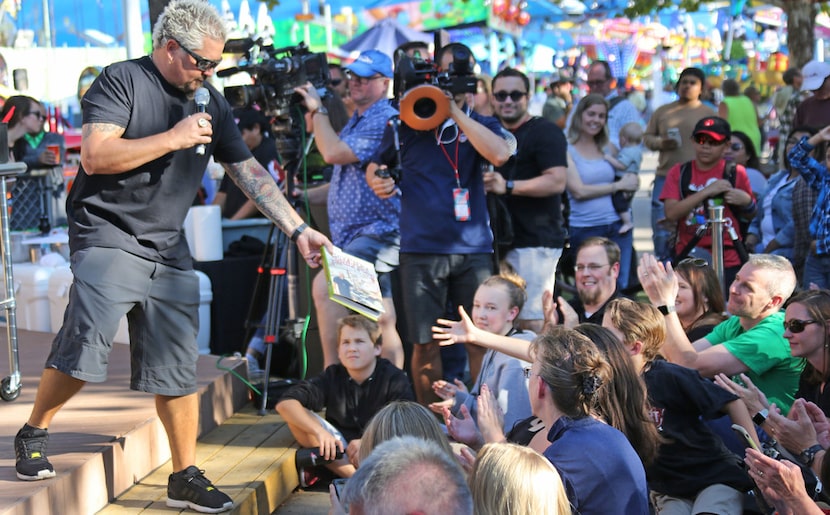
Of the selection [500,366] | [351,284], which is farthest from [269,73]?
[500,366]

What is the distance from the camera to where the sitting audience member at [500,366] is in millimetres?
4641

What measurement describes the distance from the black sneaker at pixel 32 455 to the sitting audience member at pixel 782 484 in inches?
97.6

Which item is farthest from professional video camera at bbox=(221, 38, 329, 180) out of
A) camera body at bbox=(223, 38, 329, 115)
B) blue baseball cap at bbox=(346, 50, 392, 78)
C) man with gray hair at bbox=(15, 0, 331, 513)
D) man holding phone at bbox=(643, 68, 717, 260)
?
man holding phone at bbox=(643, 68, 717, 260)

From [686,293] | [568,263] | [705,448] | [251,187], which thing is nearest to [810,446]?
[705,448]

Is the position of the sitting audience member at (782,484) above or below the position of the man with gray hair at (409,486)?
below

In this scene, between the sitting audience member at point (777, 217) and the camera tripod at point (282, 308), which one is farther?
the sitting audience member at point (777, 217)

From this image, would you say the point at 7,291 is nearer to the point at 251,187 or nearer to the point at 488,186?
the point at 251,187

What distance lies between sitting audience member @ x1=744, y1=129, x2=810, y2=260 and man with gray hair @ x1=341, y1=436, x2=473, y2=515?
18.5 feet

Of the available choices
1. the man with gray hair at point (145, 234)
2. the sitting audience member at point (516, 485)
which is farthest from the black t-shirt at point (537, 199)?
the sitting audience member at point (516, 485)

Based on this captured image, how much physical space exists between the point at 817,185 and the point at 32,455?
5171 mm

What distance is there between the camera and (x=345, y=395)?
17.3ft

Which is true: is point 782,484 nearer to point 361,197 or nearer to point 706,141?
point 361,197

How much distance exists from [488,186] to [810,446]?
2.84m

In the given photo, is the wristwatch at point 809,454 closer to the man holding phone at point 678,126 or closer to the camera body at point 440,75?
the camera body at point 440,75
